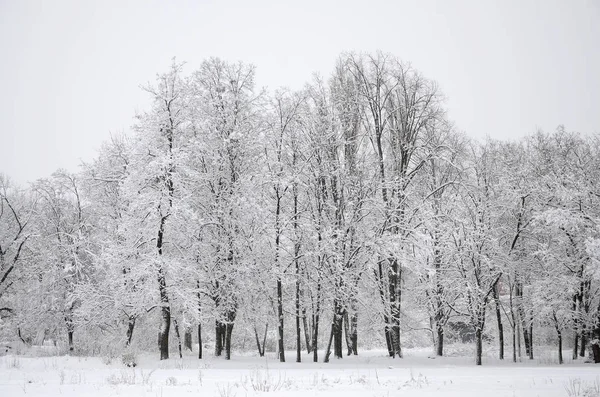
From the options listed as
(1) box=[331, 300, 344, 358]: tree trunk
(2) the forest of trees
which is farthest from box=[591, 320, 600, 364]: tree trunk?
(1) box=[331, 300, 344, 358]: tree trunk

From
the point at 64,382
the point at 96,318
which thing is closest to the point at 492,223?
the point at 64,382

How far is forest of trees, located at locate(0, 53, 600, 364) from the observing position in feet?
59.5

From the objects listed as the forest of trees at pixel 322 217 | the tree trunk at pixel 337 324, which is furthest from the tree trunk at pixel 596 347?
the tree trunk at pixel 337 324

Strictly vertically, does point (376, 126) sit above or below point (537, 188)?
above

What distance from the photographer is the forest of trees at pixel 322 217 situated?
18.1 metres

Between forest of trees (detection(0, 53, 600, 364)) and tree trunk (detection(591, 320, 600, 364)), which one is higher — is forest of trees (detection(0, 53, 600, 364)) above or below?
above

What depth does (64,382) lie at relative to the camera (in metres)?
9.33

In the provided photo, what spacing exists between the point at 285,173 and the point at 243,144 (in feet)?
8.25

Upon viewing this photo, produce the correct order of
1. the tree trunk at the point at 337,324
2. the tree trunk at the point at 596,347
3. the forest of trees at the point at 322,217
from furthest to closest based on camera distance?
the tree trunk at the point at 596,347, the tree trunk at the point at 337,324, the forest of trees at the point at 322,217

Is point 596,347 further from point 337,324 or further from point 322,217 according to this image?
point 322,217

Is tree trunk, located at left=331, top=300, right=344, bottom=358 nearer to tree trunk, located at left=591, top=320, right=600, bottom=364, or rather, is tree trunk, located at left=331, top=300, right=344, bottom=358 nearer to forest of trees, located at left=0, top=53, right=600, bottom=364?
forest of trees, located at left=0, top=53, right=600, bottom=364

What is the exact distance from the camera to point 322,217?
19.7m

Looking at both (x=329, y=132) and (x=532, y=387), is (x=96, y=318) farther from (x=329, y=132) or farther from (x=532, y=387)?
(x=532, y=387)

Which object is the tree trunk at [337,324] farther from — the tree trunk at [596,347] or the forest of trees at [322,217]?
the tree trunk at [596,347]
